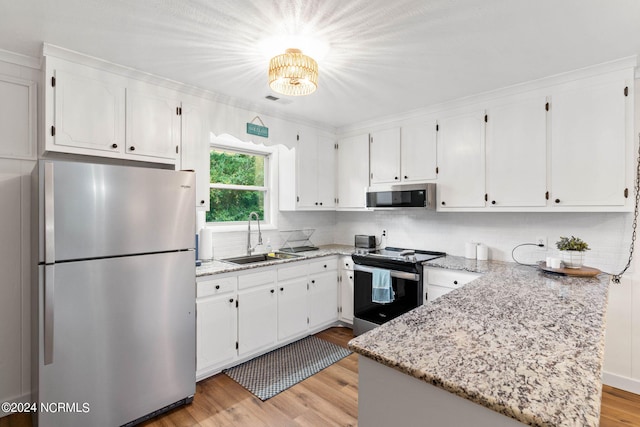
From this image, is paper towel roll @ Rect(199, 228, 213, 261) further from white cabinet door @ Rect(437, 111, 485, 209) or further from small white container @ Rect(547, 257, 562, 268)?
small white container @ Rect(547, 257, 562, 268)

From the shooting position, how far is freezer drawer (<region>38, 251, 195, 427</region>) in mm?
1842

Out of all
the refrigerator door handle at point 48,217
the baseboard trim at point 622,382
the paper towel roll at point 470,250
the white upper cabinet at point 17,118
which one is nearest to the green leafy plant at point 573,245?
the paper towel roll at point 470,250

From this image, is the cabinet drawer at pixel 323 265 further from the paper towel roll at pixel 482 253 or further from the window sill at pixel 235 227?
the paper towel roll at pixel 482 253

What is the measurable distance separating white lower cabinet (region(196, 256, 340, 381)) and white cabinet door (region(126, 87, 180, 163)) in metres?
1.12

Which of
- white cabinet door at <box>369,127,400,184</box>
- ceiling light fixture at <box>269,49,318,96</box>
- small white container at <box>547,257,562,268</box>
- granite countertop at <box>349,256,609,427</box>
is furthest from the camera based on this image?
white cabinet door at <box>369,127,400,184</box>

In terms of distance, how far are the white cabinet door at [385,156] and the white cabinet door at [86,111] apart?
8.43 ft

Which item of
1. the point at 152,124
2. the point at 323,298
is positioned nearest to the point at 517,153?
the point at 323,298

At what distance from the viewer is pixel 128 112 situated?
2.46 m

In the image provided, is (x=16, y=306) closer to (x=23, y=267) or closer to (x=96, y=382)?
(x=23, y=267)

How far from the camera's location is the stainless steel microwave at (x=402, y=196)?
129 inches

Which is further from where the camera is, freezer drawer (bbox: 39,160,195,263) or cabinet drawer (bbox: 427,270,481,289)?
cabinet drawer (bbox: 427,270,481,289)

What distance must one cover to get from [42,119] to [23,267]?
42.1 inches

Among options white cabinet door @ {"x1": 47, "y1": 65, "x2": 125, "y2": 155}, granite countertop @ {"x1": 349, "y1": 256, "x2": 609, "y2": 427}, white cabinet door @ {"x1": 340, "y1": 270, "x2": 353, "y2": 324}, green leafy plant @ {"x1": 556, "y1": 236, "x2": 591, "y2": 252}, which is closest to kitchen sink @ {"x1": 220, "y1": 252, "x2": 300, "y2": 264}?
white cabinet door @ {"x1": 340, "y1": 270, "x2": 353, "y2": 324}

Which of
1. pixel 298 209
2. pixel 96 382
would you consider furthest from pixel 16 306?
pixel 298 209
